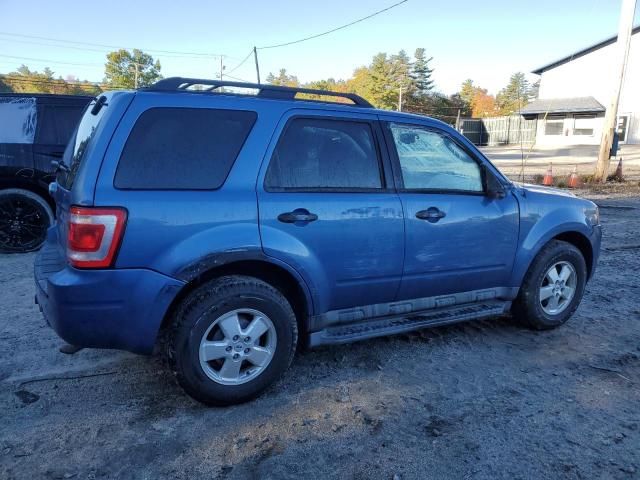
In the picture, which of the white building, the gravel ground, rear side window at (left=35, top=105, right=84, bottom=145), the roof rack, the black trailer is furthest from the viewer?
the white building

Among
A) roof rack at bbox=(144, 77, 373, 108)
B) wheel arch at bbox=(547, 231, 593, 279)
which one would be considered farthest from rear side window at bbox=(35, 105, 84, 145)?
wheel arch at bbox=(547, 231, 593, 279)

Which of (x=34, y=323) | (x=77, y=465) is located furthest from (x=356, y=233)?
(x=34, y=323)

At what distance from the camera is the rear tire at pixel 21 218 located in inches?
255

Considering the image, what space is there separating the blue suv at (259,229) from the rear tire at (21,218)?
3766 mm

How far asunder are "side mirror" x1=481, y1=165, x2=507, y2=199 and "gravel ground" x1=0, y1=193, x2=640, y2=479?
1.21m

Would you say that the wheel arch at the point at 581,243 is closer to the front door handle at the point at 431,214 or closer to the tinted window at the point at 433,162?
the tinted window at the point at 433,162

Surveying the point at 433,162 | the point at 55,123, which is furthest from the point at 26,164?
the point at 433,162

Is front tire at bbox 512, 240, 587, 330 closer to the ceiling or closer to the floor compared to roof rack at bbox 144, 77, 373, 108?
closer to the floor

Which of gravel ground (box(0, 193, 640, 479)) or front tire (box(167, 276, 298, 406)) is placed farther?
front tire (box(167, 276, 298, 406))

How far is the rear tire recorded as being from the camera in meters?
6.49

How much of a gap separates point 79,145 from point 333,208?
1.65 m

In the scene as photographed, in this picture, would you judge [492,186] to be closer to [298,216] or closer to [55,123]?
[298,216]

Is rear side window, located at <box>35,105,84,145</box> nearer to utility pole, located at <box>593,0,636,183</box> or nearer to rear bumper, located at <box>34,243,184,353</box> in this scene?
rear bumper, located at <box>34,243,184,353</box>

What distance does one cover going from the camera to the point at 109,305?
2646mm
